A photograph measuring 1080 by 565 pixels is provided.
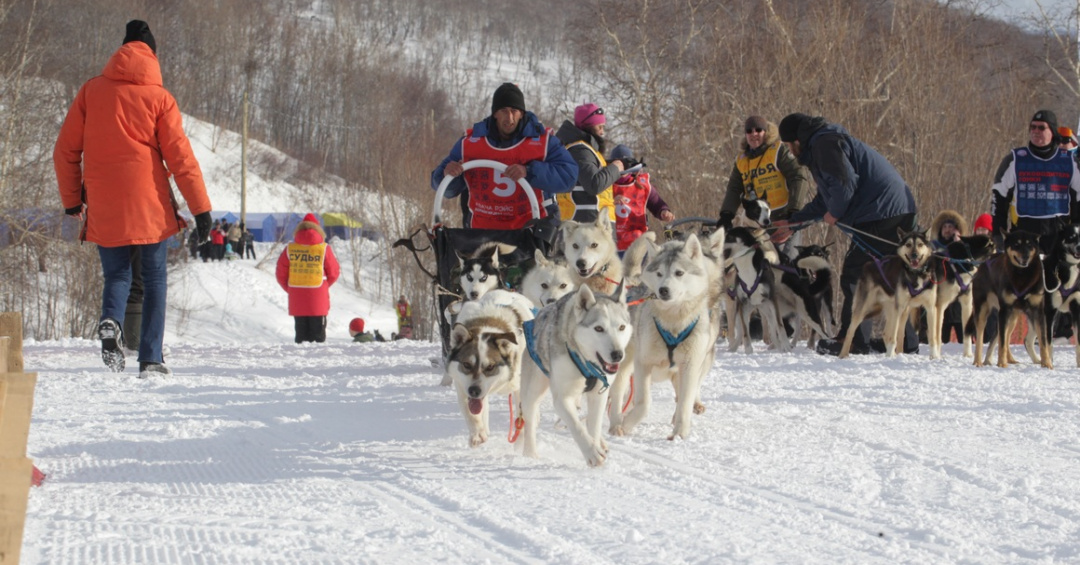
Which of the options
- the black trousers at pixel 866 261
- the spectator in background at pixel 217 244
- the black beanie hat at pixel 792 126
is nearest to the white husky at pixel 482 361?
the black beanie hat at pixel 792 126

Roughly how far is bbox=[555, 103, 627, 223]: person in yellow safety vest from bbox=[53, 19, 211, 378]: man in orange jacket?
2.22 metres

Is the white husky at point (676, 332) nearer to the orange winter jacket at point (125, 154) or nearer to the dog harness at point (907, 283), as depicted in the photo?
the orange winter jacket at point (125, 154)

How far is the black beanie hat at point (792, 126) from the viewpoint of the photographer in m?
7.34

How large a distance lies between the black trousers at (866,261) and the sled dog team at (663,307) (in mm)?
219

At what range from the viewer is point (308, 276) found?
31.2ft

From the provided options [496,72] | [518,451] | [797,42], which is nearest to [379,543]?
[518,451]

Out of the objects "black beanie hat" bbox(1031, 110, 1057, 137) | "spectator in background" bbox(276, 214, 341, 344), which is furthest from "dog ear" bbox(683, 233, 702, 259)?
"spectator in background" bbox(276, 214, 341, 344)

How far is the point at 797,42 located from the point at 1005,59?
3.83 metres

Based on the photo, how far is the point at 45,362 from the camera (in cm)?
642

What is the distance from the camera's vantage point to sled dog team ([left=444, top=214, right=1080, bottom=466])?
369 centimetres

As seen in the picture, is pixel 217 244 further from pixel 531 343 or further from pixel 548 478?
pixel 548 478

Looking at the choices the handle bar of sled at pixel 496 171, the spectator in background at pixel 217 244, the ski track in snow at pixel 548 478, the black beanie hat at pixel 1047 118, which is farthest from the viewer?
the spectator in background at pixel 217 244

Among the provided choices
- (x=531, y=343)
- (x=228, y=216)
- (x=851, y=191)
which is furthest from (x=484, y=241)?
(x=228, y=216)

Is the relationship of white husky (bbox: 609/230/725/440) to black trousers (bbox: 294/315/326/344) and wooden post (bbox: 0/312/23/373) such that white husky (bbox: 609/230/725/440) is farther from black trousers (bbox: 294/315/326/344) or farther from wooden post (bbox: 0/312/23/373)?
black trousers (bbox: 294/315/326/344)
